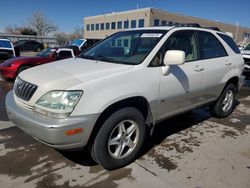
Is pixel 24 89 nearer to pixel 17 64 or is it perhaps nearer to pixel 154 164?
pixel 154 164

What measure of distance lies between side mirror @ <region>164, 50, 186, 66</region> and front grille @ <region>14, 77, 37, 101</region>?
1.69 m

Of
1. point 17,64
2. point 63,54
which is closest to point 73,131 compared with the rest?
point 17,64

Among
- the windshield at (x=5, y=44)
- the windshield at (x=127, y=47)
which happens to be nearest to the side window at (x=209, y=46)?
the windshield at (x=127, y=47)

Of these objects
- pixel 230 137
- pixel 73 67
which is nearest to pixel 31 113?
pixel 73 67

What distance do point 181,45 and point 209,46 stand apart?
84 cm

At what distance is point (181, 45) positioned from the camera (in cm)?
375

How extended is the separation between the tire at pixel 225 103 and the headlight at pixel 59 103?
3378mm

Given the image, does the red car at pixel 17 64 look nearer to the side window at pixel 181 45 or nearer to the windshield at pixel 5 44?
the windshield at pixel 5 44

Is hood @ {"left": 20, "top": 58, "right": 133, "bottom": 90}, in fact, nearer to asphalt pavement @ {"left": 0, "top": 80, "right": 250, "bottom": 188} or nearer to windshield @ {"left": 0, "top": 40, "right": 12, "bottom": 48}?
asphalt pavement @ {"left": 0, "top": 80, "right": 250, "bottom": 188}

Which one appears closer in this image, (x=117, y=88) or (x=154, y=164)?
(x=117, y=88)

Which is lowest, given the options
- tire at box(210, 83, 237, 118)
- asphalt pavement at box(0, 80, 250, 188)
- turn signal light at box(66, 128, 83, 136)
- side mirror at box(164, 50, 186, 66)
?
asphalt pavement at box(0, 80, 250, 188)

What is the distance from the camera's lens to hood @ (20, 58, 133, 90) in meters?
2.58

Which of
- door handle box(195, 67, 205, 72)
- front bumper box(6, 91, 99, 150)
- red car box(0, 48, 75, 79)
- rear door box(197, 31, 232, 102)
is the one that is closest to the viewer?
front bumper box(6, 91, 99, 150)

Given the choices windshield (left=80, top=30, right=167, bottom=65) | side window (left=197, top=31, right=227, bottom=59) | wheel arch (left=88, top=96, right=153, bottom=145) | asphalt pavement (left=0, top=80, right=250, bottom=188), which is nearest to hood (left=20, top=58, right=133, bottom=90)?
windshield (left=80, top=30, right=167, bottom=65)
